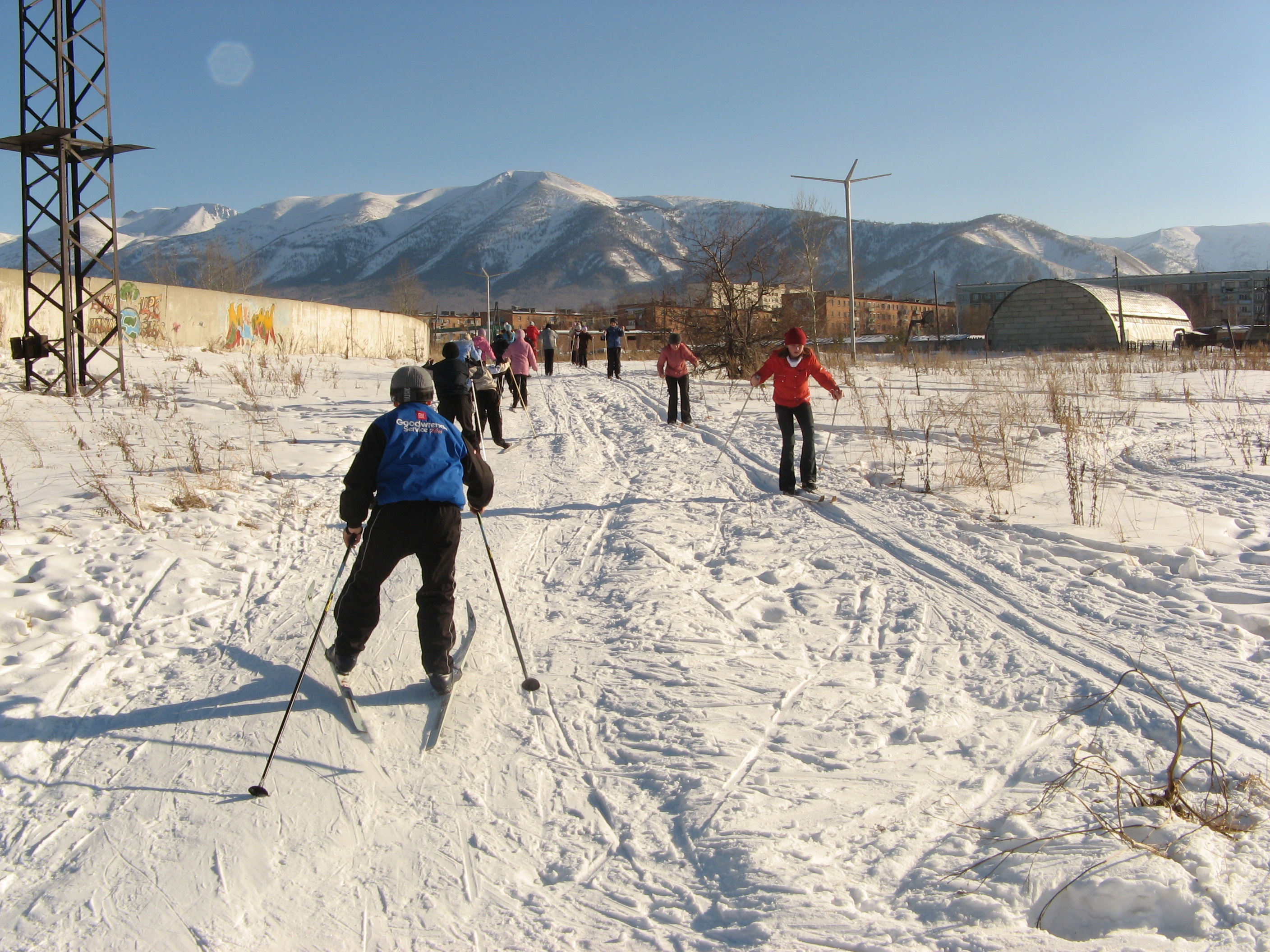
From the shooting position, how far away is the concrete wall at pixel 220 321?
58.5ft

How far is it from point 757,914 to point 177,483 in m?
7.67

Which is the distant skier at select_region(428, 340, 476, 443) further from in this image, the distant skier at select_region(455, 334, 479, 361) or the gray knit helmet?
the gray knit helmet

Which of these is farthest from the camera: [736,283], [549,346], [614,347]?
[549,346]

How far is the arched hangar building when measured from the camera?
1631 inches

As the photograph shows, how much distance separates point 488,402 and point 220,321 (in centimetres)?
1793

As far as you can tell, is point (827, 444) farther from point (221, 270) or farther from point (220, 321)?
point (221, 270)

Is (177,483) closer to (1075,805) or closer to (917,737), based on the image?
(917,737)

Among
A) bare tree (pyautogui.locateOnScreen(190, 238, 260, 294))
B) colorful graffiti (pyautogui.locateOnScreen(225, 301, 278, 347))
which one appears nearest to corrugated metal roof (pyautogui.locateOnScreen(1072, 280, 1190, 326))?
colorful graffiti (pyautogui.locateOnScreen(225, 301, 278, 347))

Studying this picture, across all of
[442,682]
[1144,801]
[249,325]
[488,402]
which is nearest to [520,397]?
[488,402]

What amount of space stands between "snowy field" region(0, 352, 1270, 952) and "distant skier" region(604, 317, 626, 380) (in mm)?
15999

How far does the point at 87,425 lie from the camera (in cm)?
1178

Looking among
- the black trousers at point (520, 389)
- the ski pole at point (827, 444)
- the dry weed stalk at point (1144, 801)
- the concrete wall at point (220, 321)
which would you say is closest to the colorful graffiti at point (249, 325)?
the concrete wall at point (220, 321)

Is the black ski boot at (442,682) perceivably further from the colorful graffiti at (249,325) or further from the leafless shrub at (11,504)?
the colorful graffiti at (249,325)

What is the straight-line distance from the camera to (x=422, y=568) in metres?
4.25
